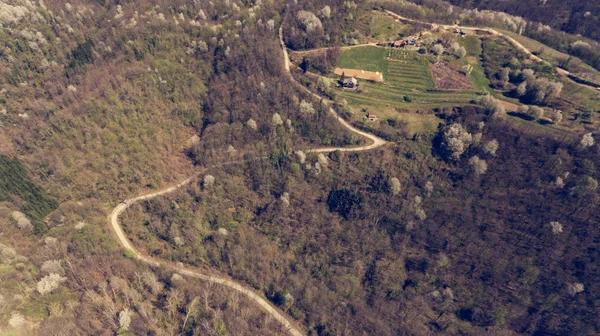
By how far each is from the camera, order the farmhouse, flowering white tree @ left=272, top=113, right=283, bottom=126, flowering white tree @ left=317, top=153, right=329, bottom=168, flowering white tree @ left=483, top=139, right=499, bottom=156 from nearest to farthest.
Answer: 1. flowering white tree @ left=483, top=139, right=499, bottom=156
2. flowering white tree @ left=317, top=153, right=329, bottom=168
3. flowering white tree @ left=272, top=113, right=283, bottom=126
4. the farmhouse

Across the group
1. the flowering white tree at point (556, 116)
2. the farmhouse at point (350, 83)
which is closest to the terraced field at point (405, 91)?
the farmhouse at point (350, 83)

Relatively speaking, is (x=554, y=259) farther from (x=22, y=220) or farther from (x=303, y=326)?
(x=22, y=220)

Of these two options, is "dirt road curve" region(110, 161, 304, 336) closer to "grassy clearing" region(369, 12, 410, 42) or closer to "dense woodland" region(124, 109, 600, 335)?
"dense woodland" region(124, 109, 600, 335)

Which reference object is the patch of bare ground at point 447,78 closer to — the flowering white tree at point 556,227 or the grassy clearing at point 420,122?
the grassy clearing at point 420,122

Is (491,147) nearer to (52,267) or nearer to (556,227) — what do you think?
(556,227)

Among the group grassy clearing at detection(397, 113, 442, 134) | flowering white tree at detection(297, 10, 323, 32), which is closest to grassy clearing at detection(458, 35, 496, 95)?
grassy clearing at detection(397, 113, 442, 134)

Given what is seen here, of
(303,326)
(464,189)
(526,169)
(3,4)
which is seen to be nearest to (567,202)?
(526,169)
